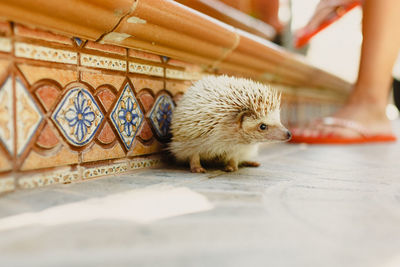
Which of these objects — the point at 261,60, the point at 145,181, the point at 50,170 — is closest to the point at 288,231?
the point at 145,181

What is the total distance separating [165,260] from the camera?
0.48m

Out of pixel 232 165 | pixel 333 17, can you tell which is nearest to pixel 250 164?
pixel 232 165

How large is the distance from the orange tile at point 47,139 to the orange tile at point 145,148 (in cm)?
31

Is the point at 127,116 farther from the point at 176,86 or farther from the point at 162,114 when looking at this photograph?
the point at 176,86

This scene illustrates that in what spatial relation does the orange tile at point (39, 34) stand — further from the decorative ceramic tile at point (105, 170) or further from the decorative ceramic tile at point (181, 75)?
the decorative ceramic tile at point (181, 75)

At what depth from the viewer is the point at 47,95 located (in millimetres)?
909

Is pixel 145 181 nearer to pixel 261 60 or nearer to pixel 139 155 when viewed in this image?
pixel 139 155

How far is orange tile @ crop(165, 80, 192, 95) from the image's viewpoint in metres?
1.41

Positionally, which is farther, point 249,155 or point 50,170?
point 249,155

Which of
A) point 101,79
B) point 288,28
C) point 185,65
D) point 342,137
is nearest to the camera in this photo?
point 101,79

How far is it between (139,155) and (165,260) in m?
0.78

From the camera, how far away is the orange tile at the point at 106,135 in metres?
1.08

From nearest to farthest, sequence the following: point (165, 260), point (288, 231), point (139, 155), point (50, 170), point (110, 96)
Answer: point (165, 260), point (288, 231), point (50, 170), point (110, 96), point (139, 155)

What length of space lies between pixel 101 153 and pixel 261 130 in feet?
1.94
